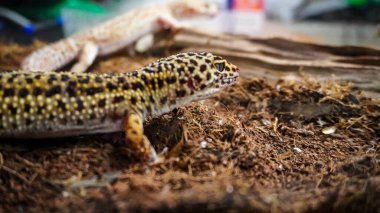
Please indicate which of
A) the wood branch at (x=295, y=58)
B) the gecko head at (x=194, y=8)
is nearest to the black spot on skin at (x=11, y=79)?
the wood branch at (x=295, y=58)

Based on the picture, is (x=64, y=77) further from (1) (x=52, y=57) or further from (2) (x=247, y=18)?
(2) (x=247, y=18)

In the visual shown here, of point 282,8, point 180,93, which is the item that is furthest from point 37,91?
point 282,8

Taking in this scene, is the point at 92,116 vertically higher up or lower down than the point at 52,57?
lower down

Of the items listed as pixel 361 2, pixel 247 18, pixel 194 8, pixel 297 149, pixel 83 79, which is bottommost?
pixel 297 149

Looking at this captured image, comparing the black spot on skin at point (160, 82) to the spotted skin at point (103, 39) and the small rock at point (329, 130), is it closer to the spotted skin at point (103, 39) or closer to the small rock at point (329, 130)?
the small rock at point (329, 130)

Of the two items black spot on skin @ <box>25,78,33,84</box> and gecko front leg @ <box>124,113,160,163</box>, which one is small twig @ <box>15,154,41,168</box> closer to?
black spot on skin @ <box>25,78,33,84</box>

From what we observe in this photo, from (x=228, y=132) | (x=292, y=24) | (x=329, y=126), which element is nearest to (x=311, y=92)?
(x=329, y=126)

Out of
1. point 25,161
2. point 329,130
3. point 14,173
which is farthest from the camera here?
point 329,130

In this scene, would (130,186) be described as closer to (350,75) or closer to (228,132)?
(228,132)
